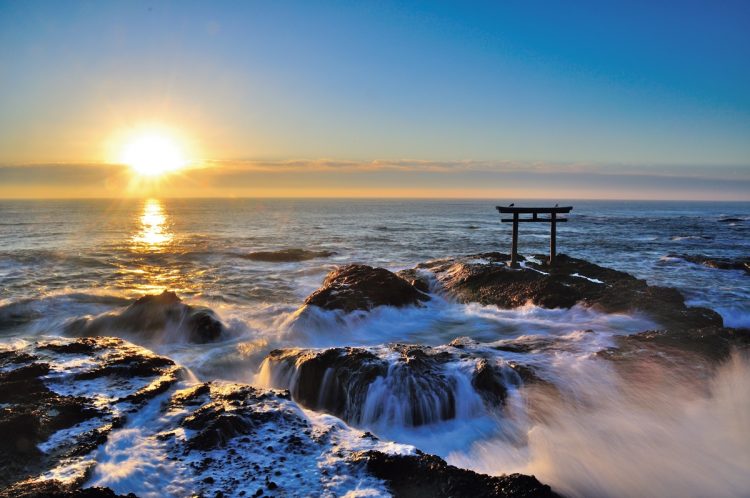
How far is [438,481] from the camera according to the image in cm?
580

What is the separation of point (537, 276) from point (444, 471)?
13.2m

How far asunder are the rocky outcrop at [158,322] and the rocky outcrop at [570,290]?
925 centimetres

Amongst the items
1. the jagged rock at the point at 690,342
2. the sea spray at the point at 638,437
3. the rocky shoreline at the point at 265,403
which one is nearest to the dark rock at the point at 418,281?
the rocky shoreline at the point at 265,403

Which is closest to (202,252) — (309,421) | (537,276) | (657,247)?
(537,276)

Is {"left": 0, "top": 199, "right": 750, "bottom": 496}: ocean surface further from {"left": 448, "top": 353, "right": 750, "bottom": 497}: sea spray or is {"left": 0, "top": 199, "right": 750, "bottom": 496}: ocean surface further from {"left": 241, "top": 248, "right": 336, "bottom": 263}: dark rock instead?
{"left": 241, "top": 248, "right": 336, "bottom": 263}: dark rock

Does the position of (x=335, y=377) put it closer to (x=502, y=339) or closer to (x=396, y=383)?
(x=396, y=383)

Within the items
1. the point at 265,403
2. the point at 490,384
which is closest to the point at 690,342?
the point at 490,384

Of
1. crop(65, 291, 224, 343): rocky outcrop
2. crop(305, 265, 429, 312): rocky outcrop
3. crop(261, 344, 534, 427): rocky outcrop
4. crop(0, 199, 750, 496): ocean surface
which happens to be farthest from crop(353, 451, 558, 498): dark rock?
crop(305, 265, 429, 312): rocky outcrop

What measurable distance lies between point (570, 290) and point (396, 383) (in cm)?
971

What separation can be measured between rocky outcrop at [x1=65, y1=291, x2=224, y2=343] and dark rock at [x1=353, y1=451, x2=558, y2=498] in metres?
9.03

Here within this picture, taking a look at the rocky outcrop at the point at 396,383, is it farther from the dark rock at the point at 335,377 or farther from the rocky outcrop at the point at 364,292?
the rocky outcrop at the point at 364,292

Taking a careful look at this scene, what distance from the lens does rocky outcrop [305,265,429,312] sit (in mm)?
15557

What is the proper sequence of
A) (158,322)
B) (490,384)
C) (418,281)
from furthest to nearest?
(418,281), (158,322), (490,384)

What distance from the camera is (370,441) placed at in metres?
7.00
